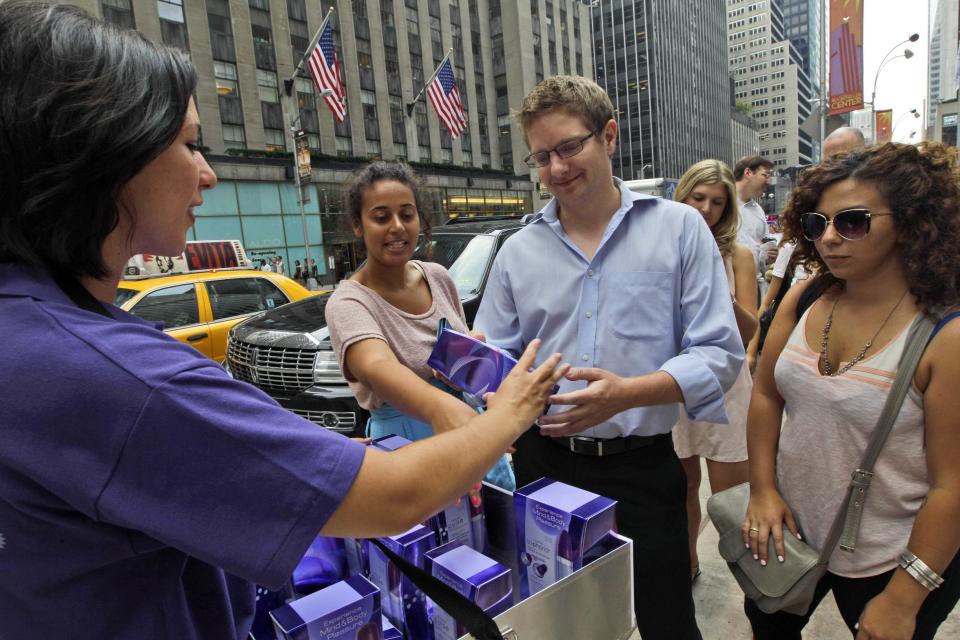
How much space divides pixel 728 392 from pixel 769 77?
132854 millimetres

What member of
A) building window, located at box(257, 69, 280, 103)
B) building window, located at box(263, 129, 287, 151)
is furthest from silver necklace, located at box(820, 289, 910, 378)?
building window, located at box(257, 69, 280, 103)

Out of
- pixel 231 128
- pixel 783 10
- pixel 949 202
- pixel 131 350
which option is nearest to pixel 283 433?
pixel 131 350

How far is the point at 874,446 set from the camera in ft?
5.09

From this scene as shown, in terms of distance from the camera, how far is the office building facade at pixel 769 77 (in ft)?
361

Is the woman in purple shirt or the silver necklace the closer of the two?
the woman in purple shirt

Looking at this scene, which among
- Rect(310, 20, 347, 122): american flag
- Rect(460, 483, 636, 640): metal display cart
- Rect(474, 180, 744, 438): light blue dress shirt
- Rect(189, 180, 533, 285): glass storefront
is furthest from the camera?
Rect(189, 180, 533, 285): glass storefront

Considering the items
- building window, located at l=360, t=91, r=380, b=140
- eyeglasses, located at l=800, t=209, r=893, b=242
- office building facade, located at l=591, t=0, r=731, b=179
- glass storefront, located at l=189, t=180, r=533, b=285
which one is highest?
office building facade, located at l=591, t=0, r=731, b=179

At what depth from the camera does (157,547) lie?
0.85 m

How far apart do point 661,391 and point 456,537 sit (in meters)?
0.79

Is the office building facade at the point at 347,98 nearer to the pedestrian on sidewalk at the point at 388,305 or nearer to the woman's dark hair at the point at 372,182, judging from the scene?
the woman's dark hair at the point at 372,182

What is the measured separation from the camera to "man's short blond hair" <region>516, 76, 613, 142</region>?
1.96 metres

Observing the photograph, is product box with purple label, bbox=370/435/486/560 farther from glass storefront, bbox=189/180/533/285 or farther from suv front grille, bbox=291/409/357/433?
glass storefront, bbox=189/180/533/285

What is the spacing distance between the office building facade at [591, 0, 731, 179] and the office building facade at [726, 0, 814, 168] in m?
29.9

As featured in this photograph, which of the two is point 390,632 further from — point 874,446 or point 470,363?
point 874,446
